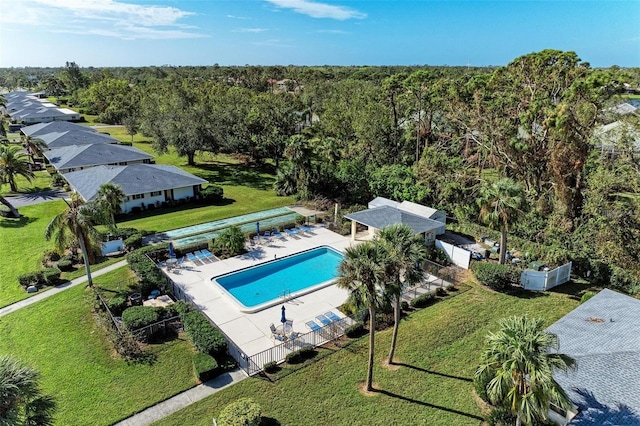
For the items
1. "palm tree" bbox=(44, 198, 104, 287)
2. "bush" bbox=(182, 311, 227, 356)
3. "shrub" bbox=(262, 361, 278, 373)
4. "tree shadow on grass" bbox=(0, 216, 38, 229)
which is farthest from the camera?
"tree shadow on grass" bbox=(0, 216, 38, 229)

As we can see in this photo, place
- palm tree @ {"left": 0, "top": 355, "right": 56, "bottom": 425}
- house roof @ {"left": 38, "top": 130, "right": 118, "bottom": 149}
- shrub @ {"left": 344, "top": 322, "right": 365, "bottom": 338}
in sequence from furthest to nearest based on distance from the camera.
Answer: house roof @ {"left": 38, "top": 130, "right": 118, "bottom": 149}
shrub @ {"left": 344, "top": 322, "right": 365, "bottom": 338}
palm tree @ {"left": 0, "top": 355, "right": 56, "bottom": 425}

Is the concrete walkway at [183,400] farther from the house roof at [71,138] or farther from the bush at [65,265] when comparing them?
the house roof at [71,138]

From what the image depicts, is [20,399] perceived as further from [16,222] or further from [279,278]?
[16,222]

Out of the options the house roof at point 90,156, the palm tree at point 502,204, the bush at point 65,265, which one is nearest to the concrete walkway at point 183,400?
the bush at point 65,265

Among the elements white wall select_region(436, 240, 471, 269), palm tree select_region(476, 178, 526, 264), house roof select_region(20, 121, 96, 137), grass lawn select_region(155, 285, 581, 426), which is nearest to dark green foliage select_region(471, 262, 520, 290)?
white wall select_region(436, 240, 471, 269)

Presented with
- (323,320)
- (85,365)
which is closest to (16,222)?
(85,365)

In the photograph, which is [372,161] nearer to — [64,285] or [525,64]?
[525,64]

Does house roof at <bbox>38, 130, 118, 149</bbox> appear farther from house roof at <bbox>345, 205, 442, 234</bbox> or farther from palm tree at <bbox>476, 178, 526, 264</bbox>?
palm tree at <bbox>476, 178, 526, 264</bbox>
